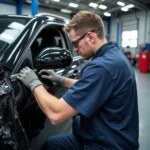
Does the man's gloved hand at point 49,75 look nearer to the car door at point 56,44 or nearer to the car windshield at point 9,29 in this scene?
the car door at point 56,44

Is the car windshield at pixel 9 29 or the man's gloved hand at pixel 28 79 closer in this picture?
the man's gloved hand at pixel 28 79

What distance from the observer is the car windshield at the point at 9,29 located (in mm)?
1520

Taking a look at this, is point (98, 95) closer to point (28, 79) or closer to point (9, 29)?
point (28, 79)

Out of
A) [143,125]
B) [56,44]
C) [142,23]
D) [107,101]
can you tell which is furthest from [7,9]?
[107,101]

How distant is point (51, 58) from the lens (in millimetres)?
1572

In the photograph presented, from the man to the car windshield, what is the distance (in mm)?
296

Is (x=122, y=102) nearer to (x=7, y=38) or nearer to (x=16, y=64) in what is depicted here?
(x=16, y=64)

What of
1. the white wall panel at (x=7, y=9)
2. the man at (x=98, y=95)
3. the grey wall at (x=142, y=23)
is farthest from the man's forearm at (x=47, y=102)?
the grey wall at (x=142, y=23)

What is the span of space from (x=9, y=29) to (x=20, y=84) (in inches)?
23.6

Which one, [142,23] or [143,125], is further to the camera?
[142,23]

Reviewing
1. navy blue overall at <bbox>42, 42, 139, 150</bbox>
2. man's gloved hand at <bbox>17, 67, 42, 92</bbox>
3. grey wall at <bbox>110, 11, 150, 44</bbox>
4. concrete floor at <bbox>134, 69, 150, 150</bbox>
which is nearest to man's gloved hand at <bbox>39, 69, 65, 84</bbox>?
man's gloved hand at <bbox>17, 67, 42, 92</bbox>

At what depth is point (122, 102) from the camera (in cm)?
130

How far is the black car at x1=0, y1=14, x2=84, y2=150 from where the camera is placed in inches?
40.8

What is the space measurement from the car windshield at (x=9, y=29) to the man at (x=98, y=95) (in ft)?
0.97
